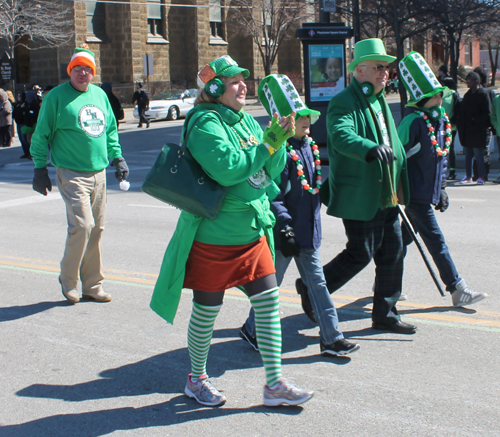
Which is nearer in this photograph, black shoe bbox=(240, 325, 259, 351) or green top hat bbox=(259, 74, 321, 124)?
green top hat bbox=(259, 74, 321, 124)

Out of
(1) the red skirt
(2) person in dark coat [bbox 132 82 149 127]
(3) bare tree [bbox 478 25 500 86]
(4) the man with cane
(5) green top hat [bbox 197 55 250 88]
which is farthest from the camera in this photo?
(3) bare tree [bbox 478 25 500 86]

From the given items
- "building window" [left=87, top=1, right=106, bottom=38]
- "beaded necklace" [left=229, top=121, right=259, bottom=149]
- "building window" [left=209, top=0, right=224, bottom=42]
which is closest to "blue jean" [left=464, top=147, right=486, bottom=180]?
"beaded necklace" [left=229, top=121, right=259, bottom=149]

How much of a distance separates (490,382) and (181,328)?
2153 millimetres

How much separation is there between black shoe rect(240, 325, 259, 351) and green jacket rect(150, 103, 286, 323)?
1.09 m

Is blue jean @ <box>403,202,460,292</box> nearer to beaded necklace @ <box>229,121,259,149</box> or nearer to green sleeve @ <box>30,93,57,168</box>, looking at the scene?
beaded necklace @ <box>229,121,259,149</box>

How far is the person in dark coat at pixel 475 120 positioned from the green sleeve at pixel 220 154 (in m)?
9.04

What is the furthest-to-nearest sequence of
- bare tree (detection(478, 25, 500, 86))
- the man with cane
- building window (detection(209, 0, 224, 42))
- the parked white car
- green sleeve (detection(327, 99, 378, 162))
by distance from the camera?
building window (detection(209, 0, 224, 42)) → bare tree (detection(478, 25, 500, 86)) → the parked white car → the man with cane → green sleeve (detection(327, 99, 378, 162))

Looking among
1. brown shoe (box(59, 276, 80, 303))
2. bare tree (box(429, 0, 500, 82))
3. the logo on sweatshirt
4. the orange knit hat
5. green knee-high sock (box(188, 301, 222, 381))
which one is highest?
bare tree (box(429, 0, 500, 82))

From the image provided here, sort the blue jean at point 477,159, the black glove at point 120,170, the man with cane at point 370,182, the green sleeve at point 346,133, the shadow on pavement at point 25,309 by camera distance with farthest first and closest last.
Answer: the blue jean at point 477,159 → the black glove at point 120,170 → the shadow on pavement at point 25,309 → the man with cane at point 370,182 → the green sleeve at point 346,133

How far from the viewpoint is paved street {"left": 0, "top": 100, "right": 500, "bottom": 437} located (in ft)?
11.8

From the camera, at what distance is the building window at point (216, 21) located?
4560cm

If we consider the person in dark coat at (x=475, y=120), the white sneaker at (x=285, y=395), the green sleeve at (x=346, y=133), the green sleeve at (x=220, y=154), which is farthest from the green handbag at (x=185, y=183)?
the person in dark coat at (x=475, y=120)

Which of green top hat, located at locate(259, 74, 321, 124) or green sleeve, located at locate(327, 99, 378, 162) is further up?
green top hat, located at locate(259, 74, 321, 124)

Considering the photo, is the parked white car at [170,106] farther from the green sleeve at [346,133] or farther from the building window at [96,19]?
the green sleeve at [346,133]
